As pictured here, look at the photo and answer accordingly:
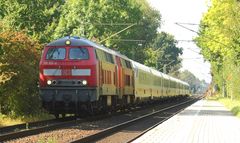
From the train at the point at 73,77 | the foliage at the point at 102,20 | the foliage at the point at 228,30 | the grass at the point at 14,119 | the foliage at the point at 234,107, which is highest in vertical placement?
the foliage at the point at 102,20

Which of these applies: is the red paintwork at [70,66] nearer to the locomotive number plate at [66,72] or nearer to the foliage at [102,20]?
the locomotive number plate at [66,72]

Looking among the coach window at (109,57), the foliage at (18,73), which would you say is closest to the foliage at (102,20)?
the coach window at (109,57)

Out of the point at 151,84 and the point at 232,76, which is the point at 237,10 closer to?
the point at 232,76

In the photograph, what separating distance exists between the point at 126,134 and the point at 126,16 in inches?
1933

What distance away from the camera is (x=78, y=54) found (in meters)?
26.2

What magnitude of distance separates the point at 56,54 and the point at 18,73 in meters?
1.89

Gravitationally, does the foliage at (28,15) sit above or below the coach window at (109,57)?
above

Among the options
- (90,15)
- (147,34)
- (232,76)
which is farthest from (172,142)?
(147,34)

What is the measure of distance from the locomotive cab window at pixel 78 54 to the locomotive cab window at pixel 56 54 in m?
0.36

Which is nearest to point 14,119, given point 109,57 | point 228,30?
point 109,57

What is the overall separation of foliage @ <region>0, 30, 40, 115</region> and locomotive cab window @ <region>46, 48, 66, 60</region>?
45.0 inches

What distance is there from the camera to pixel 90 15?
68.3 m

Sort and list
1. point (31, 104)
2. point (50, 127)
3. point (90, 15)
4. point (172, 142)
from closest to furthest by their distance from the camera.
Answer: point (172, 142), point (50, 127), point (31, 104), point (90, 15)

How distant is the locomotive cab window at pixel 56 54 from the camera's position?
26.0 metres
